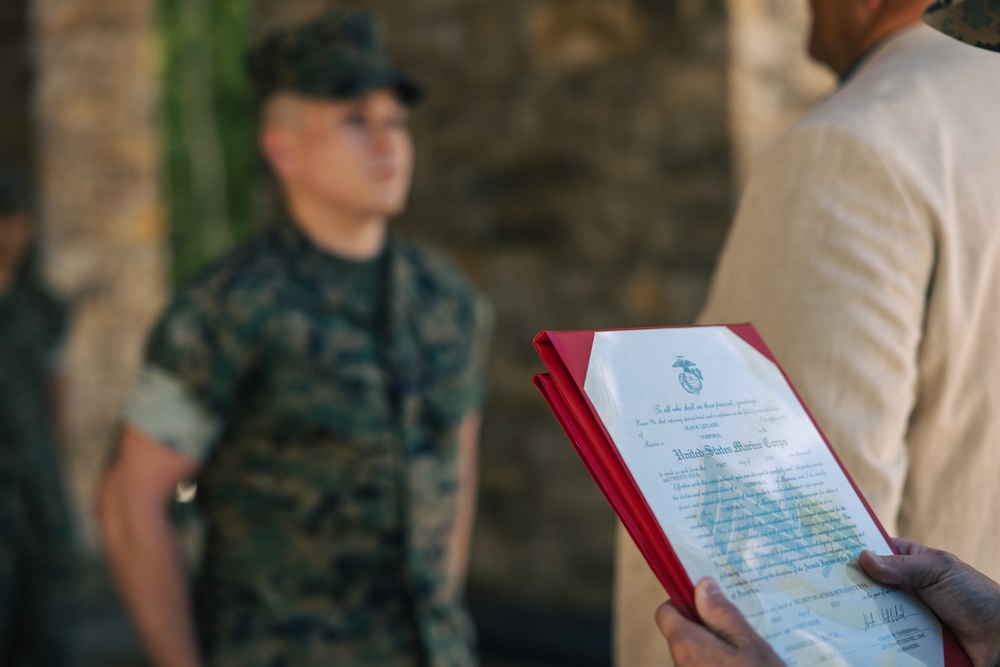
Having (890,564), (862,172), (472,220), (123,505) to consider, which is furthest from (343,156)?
(472,220)

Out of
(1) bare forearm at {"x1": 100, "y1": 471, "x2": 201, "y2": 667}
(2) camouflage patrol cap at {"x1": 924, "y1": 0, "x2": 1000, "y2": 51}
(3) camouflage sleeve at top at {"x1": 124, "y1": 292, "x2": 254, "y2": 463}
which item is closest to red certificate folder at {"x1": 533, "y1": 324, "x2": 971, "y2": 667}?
(2) camouflage patrol cap at {"x1": 924, "y1": 0, "x2": 1000, "y2": 51}

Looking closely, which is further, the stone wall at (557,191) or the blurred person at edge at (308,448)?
the stone wall at (557,191)

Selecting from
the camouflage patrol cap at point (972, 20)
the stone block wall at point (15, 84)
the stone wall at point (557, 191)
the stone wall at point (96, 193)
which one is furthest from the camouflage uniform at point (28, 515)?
the camouflage patrol cap at point (972, 20)

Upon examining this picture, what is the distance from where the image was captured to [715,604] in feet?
2.56

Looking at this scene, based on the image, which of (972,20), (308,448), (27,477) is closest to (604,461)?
(972,20)

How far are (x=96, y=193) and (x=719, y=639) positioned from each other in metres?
4.76

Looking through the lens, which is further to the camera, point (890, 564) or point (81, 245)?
point (81, 245)

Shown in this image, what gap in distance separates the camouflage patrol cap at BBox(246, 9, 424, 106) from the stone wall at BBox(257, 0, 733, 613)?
1.69 m

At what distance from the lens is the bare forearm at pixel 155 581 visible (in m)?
2.02

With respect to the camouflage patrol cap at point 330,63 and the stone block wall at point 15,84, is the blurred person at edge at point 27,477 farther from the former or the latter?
the camouflage patrol cap at point 330,63

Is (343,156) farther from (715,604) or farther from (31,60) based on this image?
(31,60)

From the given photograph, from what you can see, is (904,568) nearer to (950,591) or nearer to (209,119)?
(950,591)

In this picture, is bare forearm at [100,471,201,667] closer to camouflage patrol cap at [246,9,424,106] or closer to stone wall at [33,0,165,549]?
camouflage patrol cap at [246,9,424,106]

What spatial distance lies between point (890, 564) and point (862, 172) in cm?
49
